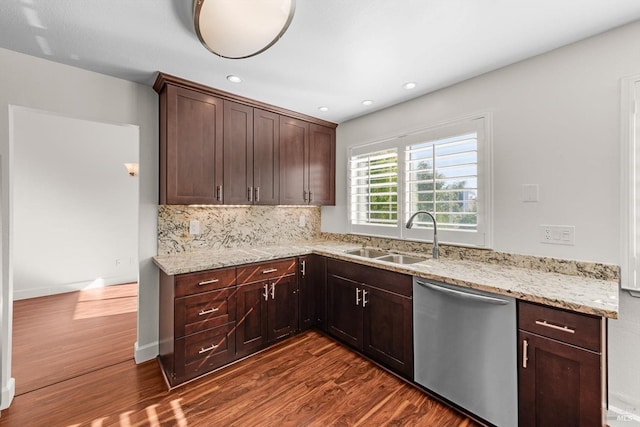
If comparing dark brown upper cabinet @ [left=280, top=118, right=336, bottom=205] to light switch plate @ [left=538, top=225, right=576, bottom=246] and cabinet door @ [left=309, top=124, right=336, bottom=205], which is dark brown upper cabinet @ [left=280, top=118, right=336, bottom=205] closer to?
cabinet door @ [left=309, top=124, right=336, bottom=205]

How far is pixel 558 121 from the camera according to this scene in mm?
1918

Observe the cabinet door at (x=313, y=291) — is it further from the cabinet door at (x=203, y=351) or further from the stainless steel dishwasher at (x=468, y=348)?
the stainless steel dishwasher at (x=468, y=348)

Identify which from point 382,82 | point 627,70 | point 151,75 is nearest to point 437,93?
point 382,82

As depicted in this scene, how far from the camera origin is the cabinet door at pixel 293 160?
312 cm

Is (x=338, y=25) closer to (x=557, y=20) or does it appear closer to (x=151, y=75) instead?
(x=557, y=20)

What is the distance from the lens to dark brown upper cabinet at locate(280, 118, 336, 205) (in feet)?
10.3

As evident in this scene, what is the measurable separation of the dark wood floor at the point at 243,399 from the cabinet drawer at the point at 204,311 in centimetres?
43

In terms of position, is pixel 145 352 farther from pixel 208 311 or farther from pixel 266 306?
pixel 266 306

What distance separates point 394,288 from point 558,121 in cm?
169

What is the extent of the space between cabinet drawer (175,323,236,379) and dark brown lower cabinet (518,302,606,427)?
6.83 feet

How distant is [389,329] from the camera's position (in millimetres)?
2242

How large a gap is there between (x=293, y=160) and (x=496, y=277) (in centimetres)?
232

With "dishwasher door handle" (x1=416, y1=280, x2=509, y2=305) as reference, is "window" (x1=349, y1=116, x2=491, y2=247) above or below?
above

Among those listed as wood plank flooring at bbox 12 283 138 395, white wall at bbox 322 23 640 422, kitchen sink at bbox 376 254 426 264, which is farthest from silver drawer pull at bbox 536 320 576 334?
wood plank flooring at bbox 12 283 138 395
